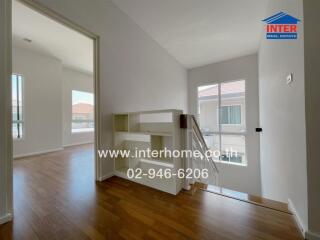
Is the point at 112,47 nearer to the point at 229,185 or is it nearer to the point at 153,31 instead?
the point at 153,31

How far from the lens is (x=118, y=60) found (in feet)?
8.49

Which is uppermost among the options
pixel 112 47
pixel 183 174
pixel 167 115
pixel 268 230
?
pixel 112 47

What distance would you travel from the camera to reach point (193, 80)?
5.69 meters

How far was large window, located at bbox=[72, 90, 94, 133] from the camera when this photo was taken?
18.4ft

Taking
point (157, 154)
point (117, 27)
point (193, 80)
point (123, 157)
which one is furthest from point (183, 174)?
point (193, 80)

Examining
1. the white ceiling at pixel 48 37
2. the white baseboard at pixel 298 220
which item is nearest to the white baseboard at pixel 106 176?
the white baseboard at pixel 298 220

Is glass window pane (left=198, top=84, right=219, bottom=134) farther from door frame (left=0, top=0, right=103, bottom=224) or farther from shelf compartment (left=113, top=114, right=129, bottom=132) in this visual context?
door frame (left=0, top=0, right=103, bottom=224)

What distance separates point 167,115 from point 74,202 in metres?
3.04

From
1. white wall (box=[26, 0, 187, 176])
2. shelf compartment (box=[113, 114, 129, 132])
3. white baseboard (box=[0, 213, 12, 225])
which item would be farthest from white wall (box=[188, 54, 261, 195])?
white baseboard (box=[0, 213, 12, 225])

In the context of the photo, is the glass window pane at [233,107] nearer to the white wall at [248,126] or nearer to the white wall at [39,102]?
the white wall at [248,126]

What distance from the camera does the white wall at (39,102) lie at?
379cm

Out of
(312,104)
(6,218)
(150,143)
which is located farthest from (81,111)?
(312,104)

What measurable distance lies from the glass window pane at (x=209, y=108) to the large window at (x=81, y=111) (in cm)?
473

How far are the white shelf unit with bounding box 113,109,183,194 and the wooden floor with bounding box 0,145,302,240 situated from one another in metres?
0.14
